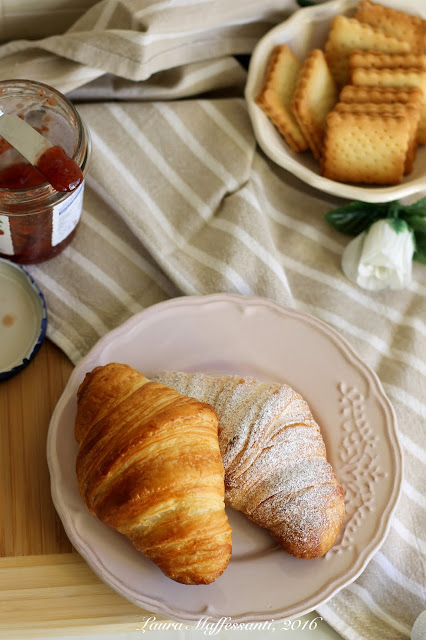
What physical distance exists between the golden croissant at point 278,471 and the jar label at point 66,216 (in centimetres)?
32

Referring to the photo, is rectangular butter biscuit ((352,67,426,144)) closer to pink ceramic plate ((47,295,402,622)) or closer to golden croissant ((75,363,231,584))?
pink ceramic plate ((47,295,402,622))

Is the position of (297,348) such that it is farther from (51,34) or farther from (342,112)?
(51,34)

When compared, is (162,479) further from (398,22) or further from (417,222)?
(398,22)

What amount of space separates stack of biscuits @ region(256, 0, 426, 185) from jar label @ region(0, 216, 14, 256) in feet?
1.69

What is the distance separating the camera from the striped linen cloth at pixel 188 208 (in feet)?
4.39

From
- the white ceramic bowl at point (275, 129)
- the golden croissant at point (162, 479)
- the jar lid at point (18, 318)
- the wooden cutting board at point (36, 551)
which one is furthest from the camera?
the white ceramic bowl at point (275, 129)

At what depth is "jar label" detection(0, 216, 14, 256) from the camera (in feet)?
3.85

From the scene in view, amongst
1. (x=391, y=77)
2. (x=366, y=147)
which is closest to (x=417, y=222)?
(x=366, y=147)

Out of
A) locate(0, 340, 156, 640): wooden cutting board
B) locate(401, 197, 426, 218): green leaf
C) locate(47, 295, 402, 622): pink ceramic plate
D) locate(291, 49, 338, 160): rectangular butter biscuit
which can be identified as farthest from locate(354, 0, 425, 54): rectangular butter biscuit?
locate(0, 340, 156, 640): wooden cutting board

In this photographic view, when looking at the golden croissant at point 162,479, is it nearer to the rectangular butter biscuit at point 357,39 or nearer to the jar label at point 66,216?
the jar label at point 66,216

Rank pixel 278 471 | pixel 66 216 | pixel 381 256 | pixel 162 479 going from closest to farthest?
pixel 162 479
pixel 278 471
pixel 66 216
pixel 381 256

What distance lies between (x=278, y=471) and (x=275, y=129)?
0.65 m

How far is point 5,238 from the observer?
1226mm

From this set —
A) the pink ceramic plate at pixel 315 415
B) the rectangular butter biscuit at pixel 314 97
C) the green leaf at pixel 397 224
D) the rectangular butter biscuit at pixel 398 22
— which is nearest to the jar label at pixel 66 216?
the pink ceramic plate at pixel 315 415
